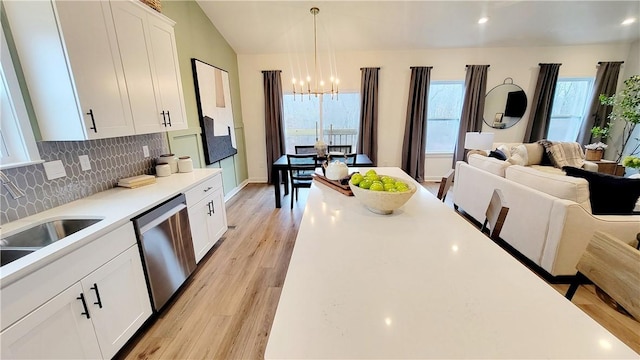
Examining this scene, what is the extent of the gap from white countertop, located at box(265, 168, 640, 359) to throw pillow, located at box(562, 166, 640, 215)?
68.5 inches

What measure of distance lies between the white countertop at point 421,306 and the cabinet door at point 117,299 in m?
1.19

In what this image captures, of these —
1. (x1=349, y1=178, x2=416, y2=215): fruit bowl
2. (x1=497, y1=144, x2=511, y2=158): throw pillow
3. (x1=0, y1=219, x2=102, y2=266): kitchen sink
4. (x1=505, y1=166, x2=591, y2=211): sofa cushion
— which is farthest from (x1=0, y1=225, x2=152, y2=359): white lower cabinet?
(x1=497, y1=144, x2=511, y2=158): throw pillow

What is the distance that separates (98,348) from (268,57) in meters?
4.78

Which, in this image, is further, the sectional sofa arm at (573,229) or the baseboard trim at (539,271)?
the baseboard trim at (539,271)

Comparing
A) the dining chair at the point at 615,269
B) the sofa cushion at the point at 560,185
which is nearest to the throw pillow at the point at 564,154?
the sofa cushion at the point at 560,185

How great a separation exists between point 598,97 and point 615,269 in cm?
588

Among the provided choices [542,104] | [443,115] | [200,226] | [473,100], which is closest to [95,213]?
A: [200,226]

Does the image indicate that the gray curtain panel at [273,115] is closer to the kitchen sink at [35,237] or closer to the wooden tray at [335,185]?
the wooden tray at [335,185]

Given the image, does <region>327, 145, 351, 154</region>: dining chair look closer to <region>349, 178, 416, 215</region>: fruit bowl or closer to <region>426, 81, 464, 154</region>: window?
<region>426, 81, 464, 154</region>: window

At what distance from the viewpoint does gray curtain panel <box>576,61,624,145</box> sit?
4.49 m

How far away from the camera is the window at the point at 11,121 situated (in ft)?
4.57

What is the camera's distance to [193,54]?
10.6 feet


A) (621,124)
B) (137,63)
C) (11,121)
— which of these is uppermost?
(137,63)

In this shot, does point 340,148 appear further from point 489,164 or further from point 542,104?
point 542,104
